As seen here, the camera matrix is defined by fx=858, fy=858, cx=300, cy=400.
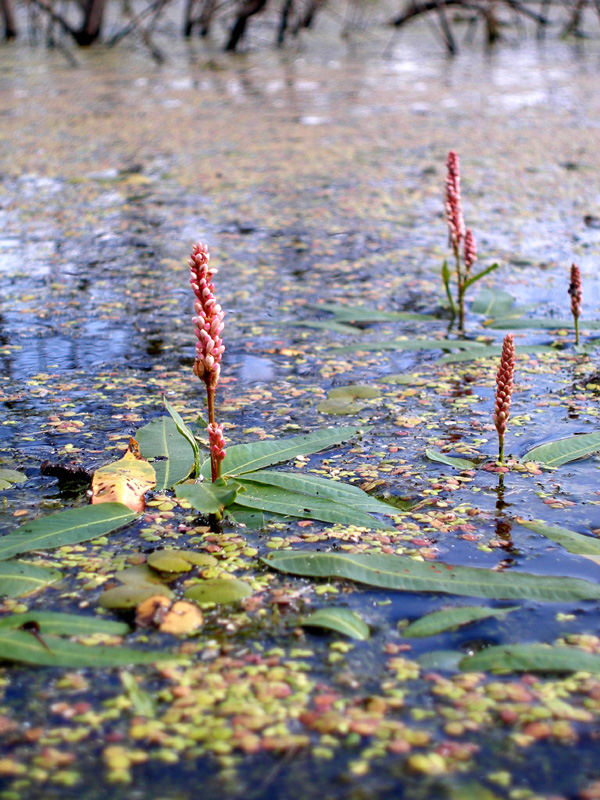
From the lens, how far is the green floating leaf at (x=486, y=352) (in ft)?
7.62

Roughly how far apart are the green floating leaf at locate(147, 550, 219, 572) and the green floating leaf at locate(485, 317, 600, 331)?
4.73 feet

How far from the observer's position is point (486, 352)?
2.33 meters

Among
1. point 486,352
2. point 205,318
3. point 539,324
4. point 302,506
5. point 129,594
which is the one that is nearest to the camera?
point 129,594

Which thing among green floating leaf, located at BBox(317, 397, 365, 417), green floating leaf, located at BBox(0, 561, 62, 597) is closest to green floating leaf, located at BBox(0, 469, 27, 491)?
green floating leaf, located at BBox(0, 561, 62, 597)

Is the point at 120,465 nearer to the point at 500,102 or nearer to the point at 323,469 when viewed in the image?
the point at 323,469

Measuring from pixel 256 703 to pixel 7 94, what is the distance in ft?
23.5

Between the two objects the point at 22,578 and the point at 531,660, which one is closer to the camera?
the point at 531,660

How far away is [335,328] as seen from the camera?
2.55 metres

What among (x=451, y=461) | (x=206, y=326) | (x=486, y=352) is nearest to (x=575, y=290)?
(x=486, y=352)

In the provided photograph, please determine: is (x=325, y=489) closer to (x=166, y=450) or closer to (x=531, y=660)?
(x=166, y=450)

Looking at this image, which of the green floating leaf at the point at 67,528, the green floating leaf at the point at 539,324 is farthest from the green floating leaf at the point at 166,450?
the green floating leaf at the point at 539,324

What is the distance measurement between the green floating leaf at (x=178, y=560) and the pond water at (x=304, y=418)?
0.12 feet

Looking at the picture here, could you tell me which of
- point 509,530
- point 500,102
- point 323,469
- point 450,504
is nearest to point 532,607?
point 509,530

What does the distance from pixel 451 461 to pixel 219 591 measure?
633 millimetres
